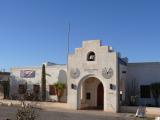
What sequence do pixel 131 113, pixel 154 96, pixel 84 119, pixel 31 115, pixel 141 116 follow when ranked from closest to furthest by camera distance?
pixel 31 115
pixel 84 119
pixel 141 116
pixel 131 113
pixel 154 96

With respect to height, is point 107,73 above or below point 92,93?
above

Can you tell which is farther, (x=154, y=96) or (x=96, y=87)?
(x=96, y=87)

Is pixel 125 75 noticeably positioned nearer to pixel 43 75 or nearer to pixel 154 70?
pixel 154 70

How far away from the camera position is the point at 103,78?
3183cm

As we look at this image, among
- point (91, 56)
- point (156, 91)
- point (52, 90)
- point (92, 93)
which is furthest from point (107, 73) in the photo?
point (52, 90)

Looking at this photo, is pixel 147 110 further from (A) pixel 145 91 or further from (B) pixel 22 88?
(B) pixel 22 88

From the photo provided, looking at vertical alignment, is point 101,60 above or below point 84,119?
above

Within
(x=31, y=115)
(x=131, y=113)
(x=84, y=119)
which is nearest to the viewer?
(x=31, y=115)

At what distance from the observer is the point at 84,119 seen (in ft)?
81.1

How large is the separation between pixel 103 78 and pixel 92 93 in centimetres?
356

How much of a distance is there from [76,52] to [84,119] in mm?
10267

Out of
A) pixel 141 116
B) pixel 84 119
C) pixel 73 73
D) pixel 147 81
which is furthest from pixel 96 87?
pixel 84 119

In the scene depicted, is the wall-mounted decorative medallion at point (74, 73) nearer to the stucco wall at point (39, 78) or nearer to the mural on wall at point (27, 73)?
the stucco wall at point (39, 78)

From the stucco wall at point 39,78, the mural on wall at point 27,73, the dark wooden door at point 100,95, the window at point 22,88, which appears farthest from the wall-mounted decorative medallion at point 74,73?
the window at point 22,88
